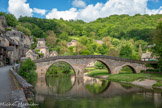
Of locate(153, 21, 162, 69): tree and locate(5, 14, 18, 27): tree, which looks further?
locate(5, 14, 18, 27): tree

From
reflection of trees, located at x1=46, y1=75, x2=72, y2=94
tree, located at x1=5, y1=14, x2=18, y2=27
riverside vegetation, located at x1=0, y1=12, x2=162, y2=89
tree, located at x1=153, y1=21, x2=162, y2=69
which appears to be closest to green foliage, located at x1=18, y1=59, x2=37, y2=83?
riverside vegetation, located at x1=0, y1=12, x2=162, y2=89

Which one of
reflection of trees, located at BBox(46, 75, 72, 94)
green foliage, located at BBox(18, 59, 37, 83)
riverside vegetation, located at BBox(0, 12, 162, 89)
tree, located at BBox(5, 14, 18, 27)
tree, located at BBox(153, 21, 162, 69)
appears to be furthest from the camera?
tree, located at BBox(5, 14, 18, 27)

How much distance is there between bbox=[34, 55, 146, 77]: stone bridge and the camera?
4053 cm

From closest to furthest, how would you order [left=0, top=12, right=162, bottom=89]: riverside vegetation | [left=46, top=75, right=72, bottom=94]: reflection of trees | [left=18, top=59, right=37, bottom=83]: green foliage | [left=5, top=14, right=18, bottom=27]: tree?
[left=46, top=75, right=72, bottom=94]: reflection of trees
[left=18, top=59, right=37, bottom=83]: green foliage
[left=0, top=12, right=162, bottom=89]: riverside vegetation
[left=5, top=14, right=18, bottom=27]: tree

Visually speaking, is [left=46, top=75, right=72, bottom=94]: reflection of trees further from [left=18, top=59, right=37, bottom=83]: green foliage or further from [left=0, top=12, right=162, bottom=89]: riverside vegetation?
[left=0, top=12, right=162, bottom=89]: riverside vegetation

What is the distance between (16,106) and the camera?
17.3 ft

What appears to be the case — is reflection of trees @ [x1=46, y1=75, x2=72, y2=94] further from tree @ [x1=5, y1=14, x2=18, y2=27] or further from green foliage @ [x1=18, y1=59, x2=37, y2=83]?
tree @ [x1=5, y1=14, x2=18, y2=27]

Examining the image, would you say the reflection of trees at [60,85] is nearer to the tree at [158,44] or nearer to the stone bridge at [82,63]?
the stone bridge at [82,63]

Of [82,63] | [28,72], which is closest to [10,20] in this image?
[82,63]

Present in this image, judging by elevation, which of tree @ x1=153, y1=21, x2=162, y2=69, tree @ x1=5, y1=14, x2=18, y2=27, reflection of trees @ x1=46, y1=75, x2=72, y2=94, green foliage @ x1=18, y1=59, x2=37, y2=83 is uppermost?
tree @ x1=5, y1=14, x2=18, y2=27

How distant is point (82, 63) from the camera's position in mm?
42656

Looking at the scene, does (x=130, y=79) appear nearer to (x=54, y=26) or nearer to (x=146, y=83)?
(x=146, y=83)

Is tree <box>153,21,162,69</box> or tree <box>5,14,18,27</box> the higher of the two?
tree <box>5,14,18,27</box>

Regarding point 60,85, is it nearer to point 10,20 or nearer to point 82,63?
point 82,63
